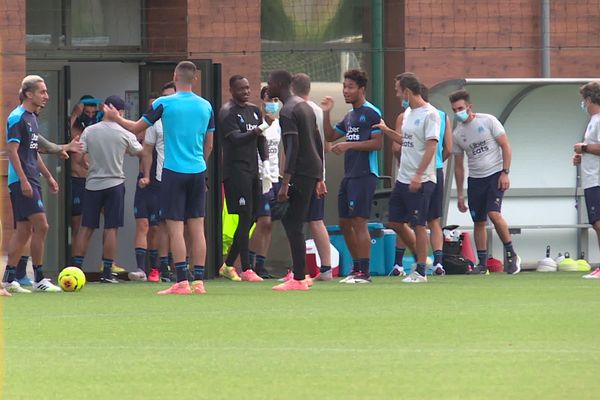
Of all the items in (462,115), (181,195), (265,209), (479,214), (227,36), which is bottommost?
(479,214)

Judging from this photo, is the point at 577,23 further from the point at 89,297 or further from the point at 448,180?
the point at 89,297

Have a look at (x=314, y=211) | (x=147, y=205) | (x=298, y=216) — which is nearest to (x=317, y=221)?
(x=314, y=211)

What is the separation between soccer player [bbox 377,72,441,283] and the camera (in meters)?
16.0

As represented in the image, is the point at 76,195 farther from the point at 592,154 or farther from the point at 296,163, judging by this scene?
A: the point at 592,154

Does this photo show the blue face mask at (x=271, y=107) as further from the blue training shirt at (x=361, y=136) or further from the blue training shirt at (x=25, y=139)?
the blue training shirt at (x=25, y=139)

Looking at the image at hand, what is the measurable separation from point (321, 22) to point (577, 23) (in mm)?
3715

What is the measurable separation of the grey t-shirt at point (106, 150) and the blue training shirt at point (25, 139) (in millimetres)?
2671

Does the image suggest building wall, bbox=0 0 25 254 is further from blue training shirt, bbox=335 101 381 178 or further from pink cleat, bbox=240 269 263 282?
blue training shirt, bbox=335 101 381 178

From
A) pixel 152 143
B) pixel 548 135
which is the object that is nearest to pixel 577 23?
pixel 548 135

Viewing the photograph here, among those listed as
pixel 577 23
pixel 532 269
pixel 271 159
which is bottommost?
pixel 532 269

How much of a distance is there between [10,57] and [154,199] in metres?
3.05

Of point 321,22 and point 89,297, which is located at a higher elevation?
point 321,22

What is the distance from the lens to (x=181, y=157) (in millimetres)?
14016

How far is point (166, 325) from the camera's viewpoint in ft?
35.7
